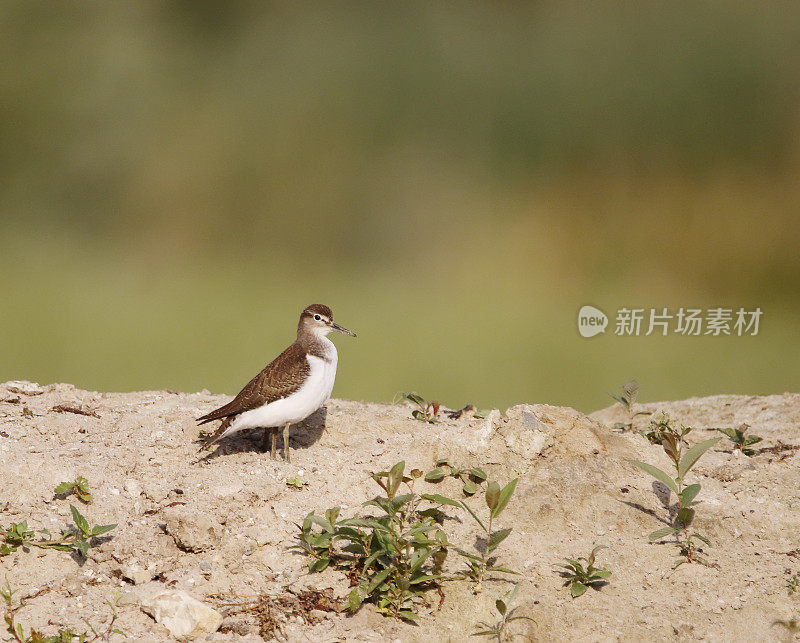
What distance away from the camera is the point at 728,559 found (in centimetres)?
519

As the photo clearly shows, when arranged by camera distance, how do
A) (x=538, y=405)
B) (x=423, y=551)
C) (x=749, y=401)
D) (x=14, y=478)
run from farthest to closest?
(x=749, y=401) → (x=538, y=405) → (x=14, y=478) → (x=423, y=551)

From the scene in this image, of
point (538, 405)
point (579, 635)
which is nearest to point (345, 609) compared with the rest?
Result: point (579, 635)

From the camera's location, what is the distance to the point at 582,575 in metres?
4.83

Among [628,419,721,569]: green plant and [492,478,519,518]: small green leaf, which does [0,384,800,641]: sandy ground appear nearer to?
[628,419,721,569]: green plant

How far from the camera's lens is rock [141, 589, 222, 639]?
442cm

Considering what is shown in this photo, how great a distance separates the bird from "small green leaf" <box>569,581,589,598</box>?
233 centimetres

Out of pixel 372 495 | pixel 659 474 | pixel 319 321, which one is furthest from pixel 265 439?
pixel 659 474

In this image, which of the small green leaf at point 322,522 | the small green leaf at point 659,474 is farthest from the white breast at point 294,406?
the small green leaf at point 659,474

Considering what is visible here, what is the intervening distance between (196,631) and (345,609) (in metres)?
0.82

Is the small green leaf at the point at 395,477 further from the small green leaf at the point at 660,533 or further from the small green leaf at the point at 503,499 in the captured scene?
the small green leaf at the point at 660,533

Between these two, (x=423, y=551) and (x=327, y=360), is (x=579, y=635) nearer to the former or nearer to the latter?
(x=423, y=551)

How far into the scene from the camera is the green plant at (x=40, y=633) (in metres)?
4.19

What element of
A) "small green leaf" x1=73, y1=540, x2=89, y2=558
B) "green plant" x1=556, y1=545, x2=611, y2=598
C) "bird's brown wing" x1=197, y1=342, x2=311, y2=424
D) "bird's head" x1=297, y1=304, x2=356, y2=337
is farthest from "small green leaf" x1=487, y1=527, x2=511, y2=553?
"bird's head" x1=297, y1=304, x2=356, y2=337

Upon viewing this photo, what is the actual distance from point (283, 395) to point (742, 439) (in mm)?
3794
